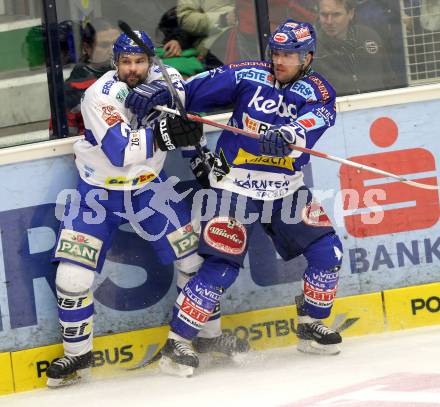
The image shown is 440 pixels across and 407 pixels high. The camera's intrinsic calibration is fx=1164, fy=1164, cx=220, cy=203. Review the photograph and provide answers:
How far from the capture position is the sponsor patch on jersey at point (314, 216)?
16.2ft

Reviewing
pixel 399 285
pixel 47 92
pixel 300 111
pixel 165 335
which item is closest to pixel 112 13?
pixel 47 92

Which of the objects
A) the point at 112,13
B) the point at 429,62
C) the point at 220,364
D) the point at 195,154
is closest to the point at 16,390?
the point at 220,364

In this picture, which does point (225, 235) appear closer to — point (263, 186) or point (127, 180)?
point (263, 186)

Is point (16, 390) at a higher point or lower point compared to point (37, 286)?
lower

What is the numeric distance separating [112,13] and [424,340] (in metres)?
1.98

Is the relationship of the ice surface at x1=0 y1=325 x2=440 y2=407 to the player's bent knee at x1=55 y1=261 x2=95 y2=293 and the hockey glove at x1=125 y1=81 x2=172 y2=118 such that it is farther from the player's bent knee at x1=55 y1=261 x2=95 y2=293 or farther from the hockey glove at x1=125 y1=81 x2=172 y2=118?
the hockey glove at x1=125 y1=81 x2=172 y2=118

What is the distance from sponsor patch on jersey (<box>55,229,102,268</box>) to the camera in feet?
16.0

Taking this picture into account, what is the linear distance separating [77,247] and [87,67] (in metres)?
0.82

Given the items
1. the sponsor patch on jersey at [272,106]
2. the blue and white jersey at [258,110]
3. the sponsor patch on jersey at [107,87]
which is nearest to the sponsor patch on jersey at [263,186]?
the blue and white jersey at [258,110]

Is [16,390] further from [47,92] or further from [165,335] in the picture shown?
[47,92]

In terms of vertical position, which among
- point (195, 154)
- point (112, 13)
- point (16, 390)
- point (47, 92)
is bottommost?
point (16, 390)

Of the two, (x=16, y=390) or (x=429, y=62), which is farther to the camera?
(x=429, y=62)

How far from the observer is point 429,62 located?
5367 millimetres

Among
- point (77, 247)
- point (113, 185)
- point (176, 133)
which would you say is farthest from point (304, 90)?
point (77, 247)
